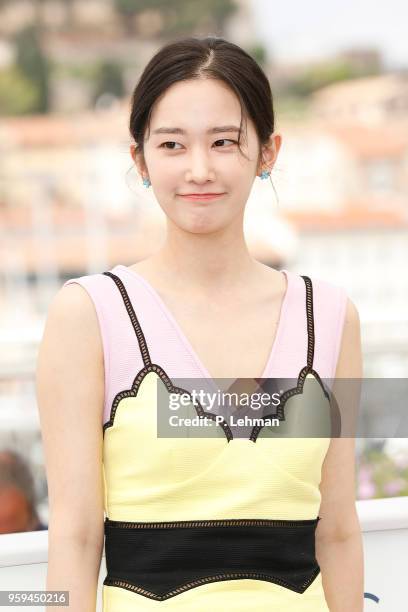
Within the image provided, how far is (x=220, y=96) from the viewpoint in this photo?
0.90 meters

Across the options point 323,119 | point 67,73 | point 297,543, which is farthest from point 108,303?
point 67,73

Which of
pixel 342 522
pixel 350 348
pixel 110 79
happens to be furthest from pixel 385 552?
pixel 110 79

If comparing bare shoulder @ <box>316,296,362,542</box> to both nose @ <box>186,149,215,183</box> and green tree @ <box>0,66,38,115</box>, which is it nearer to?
nose @ <box>186,149,215,183</box>

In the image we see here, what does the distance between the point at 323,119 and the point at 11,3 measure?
13438 mm

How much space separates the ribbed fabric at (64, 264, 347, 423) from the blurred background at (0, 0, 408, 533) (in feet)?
83.5

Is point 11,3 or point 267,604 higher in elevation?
point 11,3

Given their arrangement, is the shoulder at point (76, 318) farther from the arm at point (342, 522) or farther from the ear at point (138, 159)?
the arm at point (342, 522)

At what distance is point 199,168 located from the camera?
2.90ft

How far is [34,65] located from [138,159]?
35.5 m

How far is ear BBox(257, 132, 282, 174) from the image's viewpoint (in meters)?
0.98

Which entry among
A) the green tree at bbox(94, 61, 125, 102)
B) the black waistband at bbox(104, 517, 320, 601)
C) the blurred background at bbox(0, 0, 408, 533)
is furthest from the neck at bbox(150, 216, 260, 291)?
the green tree at bbox(94, 61, 125, 102)

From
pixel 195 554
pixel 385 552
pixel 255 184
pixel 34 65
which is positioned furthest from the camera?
pixel 34 65

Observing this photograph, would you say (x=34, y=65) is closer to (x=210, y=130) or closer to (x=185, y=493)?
(x=210, y=130)

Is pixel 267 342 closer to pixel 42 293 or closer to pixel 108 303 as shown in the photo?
pixel 108 303
